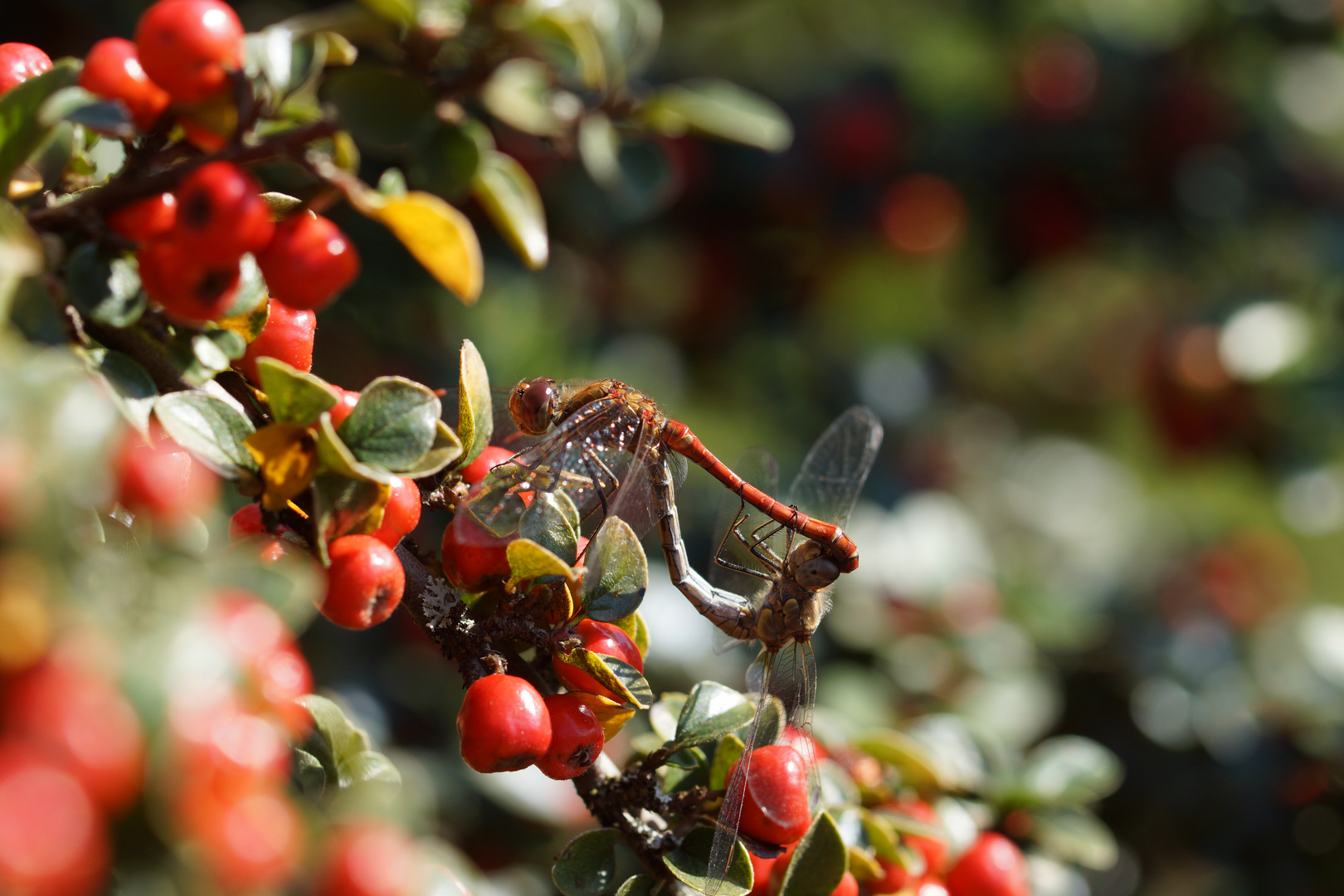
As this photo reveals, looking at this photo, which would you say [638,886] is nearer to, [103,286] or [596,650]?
[596,650]

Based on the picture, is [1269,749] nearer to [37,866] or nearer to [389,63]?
[389,63]

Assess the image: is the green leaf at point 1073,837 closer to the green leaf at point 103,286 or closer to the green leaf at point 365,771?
the green leaf at point 365,771

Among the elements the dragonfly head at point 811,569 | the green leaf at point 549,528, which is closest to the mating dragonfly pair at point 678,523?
the dragonfly head at point 811,569

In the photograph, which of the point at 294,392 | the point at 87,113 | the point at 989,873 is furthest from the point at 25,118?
the point at 989,873

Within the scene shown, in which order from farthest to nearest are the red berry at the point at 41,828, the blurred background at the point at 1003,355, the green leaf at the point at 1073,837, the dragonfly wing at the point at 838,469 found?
the blurred background at the point at 1003,355, the dragonfly wing at the point at 838,469, the green leaf at the point at 1073,837, the red berry at the point at 41,828

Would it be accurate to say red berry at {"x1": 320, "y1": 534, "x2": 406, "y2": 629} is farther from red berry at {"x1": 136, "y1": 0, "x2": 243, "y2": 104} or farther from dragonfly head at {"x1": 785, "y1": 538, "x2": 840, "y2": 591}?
dragonfly head at {"x1": 785, "y1": 538, "x2": 840, "y2": 591}

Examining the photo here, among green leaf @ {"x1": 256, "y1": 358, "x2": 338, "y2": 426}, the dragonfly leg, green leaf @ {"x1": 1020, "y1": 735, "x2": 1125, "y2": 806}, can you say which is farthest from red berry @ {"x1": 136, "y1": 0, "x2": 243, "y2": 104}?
green leaf @ {"x1": 1020, "y1": 735, "x2": 1125, "y2": 806}
